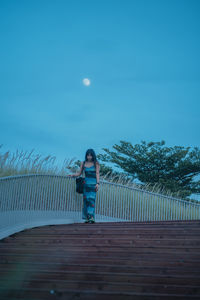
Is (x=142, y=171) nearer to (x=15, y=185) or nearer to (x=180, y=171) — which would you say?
(x=180, y=171)

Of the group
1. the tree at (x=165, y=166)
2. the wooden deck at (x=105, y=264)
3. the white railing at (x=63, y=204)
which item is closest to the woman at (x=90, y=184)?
the white railing at (x=63, y=204)

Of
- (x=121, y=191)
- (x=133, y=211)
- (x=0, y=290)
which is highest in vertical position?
(x=121, y=191)

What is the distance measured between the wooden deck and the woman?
1647 mm

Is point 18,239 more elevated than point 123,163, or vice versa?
point 123,163

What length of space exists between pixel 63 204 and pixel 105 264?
11.8 feet

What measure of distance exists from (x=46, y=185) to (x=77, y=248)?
8.75 feet

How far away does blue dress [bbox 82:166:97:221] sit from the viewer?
6492mm

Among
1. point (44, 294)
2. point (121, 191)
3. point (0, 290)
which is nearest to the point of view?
point (44, 294)

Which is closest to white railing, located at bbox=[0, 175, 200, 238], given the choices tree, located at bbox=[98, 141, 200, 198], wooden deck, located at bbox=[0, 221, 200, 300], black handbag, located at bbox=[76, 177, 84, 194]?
black handbag, located at bbox=[76, 177, 84, 194]

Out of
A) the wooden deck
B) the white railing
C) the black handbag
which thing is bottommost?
the wooden deck

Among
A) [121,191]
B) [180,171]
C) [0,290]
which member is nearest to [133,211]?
[121,191]

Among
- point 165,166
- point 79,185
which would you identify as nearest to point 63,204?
point 79,185

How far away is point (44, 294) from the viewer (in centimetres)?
A: 260

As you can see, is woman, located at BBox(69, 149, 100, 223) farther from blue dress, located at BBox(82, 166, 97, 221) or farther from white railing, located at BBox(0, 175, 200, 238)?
white railing, located at BBox(0, 175, 200, 238)
